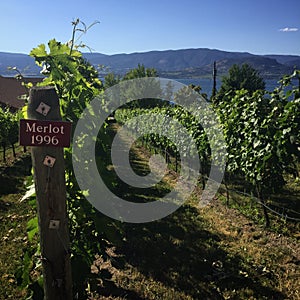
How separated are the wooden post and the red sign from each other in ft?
0.24

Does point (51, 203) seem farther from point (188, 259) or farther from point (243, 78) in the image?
point (243, 78)

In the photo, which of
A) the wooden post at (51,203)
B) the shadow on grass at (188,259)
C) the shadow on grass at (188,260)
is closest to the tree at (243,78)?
the shadow on grass at (188,259)

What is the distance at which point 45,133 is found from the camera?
1.86 metres

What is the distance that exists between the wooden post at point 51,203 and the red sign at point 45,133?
0.07m

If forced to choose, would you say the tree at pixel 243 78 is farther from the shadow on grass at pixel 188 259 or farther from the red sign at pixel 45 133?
the red sign at pixel 45 133

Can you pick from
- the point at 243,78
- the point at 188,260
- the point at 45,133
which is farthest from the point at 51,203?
the point at 243,78

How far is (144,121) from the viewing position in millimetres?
17141

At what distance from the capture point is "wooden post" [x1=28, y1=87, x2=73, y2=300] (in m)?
1.92

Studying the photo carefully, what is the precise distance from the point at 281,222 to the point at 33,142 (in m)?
5.84

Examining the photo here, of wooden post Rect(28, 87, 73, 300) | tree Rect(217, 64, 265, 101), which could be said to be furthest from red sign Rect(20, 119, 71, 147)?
tree Rect(217, 64, 265, 101)

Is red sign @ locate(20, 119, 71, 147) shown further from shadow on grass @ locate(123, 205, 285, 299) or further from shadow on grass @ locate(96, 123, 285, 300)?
shadow on grass @ locate(123, 205, 285, 299)

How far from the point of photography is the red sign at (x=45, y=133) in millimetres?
1826

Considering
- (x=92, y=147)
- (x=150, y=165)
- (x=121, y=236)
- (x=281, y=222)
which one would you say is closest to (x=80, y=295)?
(x=92, y=147)

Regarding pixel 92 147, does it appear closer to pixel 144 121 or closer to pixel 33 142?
pixel 33 142
